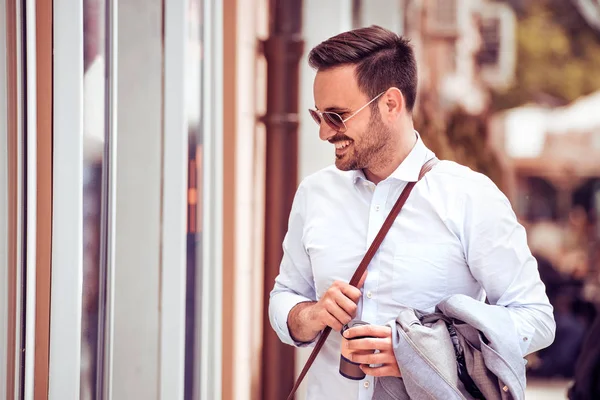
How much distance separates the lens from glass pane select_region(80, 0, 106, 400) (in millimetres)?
2248

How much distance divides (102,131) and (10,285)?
58 cm

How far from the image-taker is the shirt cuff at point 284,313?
5.82 ft

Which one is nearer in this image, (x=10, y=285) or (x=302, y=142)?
(x=10, y=285)

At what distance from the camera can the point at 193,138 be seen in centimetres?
254

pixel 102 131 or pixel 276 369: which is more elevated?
pixel 102 131

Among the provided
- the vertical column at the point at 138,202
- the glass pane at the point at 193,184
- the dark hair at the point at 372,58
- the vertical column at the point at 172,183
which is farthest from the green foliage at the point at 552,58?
the dark hair at the point at 372,58

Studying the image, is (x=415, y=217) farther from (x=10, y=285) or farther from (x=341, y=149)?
(x=10, y=285)

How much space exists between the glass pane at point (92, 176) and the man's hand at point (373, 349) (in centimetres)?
109

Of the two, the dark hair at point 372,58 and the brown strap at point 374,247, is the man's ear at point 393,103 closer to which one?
the dark hair at point 372,58

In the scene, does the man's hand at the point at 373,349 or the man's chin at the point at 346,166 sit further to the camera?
the man's chin at the point at 346,166

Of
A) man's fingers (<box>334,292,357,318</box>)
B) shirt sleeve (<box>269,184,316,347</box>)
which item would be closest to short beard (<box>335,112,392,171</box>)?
shirt sleeve (<box>269,184,316,347</box>)

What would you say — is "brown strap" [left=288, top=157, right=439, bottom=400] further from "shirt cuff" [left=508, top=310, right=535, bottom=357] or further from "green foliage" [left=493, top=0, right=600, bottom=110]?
"green foliage" [left=493, top=0, right=600, bottom=110]

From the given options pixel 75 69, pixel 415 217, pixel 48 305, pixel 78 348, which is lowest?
pixel 78 348

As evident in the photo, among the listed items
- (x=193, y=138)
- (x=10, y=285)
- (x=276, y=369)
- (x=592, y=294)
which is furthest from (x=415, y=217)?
(x=592, y=294)
